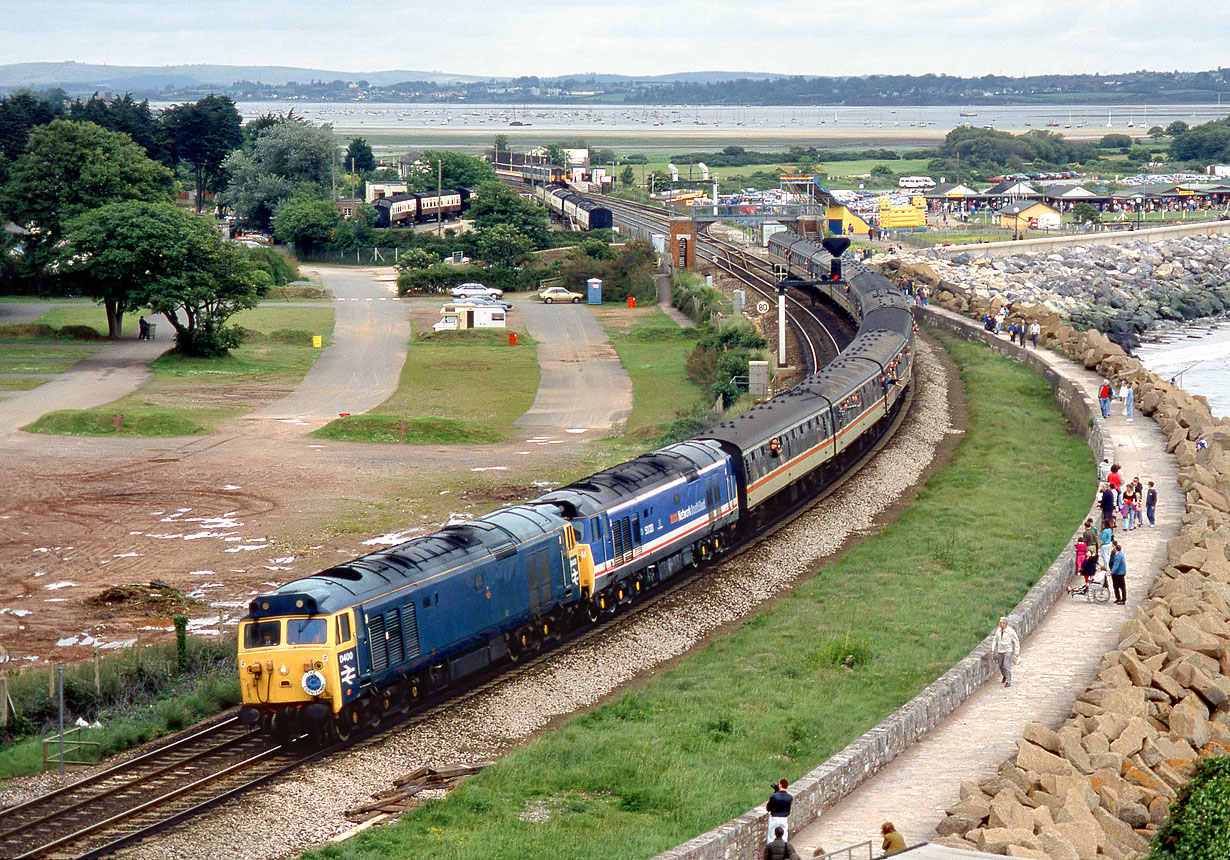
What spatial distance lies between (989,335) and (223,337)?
131ft

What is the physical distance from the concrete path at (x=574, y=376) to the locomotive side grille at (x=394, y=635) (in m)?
30.8

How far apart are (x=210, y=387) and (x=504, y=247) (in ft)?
136

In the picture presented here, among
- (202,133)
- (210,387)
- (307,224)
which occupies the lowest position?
(210,387)

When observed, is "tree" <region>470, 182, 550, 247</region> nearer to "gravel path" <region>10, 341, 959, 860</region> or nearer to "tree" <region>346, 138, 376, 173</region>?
"tree" <region>346, 138, 376, 173</region>

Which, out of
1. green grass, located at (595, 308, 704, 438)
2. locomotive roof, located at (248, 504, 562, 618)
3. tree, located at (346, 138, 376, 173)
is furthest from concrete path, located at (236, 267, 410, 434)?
tree, located at (346, 138, 376, 173)

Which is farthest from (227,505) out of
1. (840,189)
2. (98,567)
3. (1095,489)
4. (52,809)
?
(840,189)

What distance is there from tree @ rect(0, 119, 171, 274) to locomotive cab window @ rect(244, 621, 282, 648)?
60555 mm

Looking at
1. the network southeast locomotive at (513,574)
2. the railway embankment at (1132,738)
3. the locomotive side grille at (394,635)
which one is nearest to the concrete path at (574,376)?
the network southeast locomotive at (513,574)

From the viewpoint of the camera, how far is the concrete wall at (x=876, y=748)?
17.6 metres

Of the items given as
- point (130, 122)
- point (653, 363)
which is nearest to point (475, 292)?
point (653, 363)

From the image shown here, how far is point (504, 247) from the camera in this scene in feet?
337

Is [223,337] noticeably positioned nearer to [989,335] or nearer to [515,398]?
[515,398]

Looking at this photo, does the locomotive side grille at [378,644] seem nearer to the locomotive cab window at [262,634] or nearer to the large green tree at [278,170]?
the locomotive cab window at [262,634]

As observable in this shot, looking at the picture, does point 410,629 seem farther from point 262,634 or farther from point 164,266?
point 164,266
